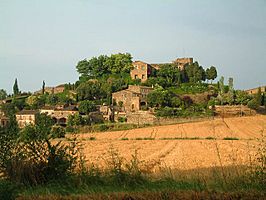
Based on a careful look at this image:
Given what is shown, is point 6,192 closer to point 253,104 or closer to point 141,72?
point 253,104

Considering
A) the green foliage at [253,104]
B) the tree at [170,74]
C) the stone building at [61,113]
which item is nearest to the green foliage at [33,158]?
the stone building at [61,113]

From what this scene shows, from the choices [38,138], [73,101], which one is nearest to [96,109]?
[73,101]

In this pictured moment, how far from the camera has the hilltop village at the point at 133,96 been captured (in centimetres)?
5922

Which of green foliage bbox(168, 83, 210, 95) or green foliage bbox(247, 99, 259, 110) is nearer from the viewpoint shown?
green foliage bbox(247, 99, 259, 110)

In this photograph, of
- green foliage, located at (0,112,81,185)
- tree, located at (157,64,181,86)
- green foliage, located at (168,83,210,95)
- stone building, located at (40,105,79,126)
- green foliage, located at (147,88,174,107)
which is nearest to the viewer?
green foliage, located at (0,112,81,185)

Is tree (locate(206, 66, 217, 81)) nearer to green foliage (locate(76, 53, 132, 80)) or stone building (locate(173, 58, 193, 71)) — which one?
stone building (locate(173, 58, 193, 71))

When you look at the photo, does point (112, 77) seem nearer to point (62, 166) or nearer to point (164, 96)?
point (164, 96)

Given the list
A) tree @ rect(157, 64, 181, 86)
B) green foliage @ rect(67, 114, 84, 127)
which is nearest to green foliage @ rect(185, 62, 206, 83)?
tree @ rect(157, 64, 181, 86)

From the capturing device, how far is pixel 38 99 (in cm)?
7462

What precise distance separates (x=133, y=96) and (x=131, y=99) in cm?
79

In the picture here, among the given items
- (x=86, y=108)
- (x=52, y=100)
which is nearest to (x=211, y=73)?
(x=86, y=108)

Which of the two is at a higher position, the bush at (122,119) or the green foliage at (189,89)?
the green foliage at (189,89)

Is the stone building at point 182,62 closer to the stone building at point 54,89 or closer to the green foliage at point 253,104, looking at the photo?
the green foliage at point 253,104

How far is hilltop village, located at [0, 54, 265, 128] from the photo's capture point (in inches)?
2331
